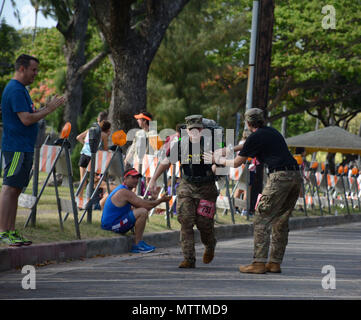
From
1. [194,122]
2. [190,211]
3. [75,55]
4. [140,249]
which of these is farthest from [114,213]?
[75,55]

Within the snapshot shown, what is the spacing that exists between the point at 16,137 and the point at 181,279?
8.22 feet

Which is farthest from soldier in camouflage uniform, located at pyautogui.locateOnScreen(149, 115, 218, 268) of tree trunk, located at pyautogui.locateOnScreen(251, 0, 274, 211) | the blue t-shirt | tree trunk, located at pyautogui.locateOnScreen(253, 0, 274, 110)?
tree trunk, located at pyautogui.locateOnScreen(253, 0, 274, 110)

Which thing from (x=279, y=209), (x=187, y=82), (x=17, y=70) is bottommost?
(x=279, y=209)

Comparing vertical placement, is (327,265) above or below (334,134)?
below

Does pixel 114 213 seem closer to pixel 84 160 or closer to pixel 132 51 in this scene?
pixel 84 160

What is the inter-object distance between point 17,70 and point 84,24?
20.5 metres

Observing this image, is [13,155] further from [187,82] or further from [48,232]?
[187,82]

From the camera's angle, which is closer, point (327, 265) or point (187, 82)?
point (327, 265)

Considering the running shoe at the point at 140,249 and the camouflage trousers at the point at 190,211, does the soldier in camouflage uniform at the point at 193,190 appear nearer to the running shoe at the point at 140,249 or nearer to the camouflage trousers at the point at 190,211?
the camouflage trousers at the point at 190,211

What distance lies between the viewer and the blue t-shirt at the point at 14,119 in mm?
9242

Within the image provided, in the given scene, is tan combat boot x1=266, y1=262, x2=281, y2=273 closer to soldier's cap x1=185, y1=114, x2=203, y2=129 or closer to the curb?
soldier's cap x1=185, y1=114, x2=203, y2=129

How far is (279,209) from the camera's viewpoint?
9.26 meters

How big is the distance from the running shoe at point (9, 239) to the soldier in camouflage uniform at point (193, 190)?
1897mm
